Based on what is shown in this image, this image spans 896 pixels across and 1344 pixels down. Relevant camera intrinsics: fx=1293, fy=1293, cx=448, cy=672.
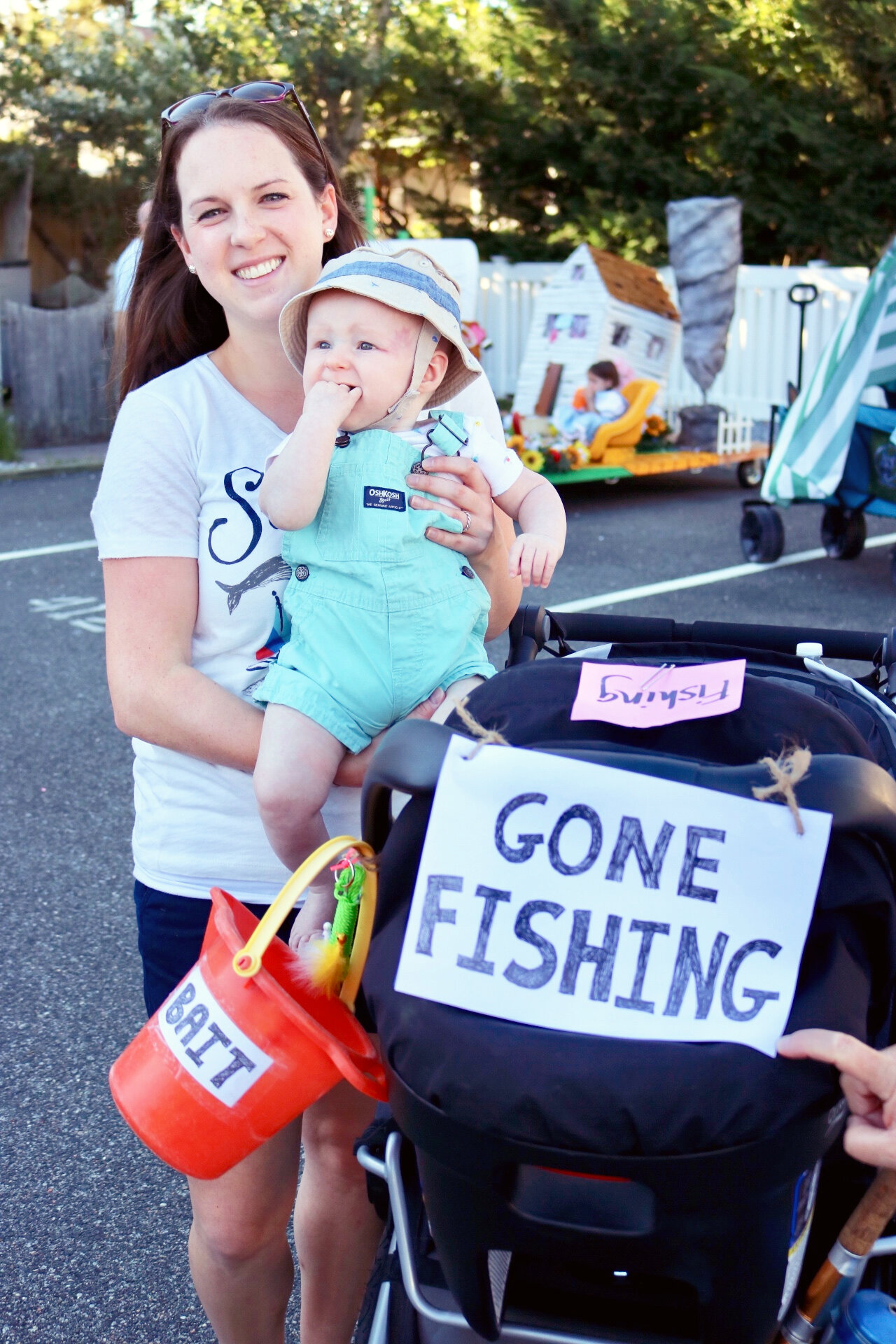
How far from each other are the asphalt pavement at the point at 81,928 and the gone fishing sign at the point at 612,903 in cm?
151

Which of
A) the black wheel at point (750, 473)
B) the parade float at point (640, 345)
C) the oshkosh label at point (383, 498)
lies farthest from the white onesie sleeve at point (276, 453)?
the black wheel at point (750, 473)

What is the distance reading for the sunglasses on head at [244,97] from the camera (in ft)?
5.86

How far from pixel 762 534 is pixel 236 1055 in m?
6.80

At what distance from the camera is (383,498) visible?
169 centimetres

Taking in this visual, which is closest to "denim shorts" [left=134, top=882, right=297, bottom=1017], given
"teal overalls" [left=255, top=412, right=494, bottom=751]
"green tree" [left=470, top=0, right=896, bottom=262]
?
"teal overalls" [left=255, top=412, right=494, bottom=751]

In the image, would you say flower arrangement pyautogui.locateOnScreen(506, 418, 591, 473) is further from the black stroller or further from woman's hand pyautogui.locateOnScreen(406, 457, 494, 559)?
the black stroller

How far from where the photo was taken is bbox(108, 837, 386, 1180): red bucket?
4.19 ft

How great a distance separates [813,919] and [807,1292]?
1.45ft

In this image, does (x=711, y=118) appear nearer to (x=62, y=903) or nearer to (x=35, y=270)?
(x=35, y=270)

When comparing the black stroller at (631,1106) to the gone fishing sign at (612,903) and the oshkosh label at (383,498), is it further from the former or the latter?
the oshkosh label at (383,498)

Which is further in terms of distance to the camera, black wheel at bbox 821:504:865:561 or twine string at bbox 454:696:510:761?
black wheel at bbox 821:504:865:561

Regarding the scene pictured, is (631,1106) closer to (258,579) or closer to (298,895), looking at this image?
(298,895)

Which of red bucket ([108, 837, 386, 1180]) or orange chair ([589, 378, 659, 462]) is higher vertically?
orange chair ([589, 378, 659, 462])

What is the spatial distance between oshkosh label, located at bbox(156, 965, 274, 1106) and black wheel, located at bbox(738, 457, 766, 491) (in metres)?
9.99
